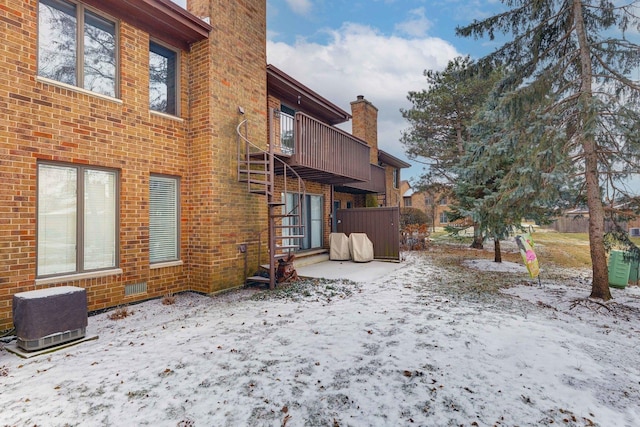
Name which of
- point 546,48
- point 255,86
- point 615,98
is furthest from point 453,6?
point 255,86

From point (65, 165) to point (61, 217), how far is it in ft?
2.80

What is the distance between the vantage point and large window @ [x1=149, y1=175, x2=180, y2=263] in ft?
20.9

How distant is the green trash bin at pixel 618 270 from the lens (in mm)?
8023

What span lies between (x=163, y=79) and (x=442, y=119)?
15.1 meters

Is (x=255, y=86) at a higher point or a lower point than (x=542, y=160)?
higher

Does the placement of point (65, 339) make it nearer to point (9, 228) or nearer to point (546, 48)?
point (9, 228)

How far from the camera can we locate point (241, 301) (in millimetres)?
6273

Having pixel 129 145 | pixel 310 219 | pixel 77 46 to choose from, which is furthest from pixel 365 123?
pixel 77 46

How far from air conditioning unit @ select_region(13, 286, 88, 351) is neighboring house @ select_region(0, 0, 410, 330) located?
3.02ft

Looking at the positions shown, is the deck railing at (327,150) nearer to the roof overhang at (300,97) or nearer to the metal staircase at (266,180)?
the metal staircase at (266,180)

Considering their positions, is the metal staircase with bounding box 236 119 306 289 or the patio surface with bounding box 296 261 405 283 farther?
the patio surface with bounding box 296 261 405 283

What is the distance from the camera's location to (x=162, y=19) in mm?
6262

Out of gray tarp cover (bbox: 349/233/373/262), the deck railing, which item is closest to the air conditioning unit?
the deck railing

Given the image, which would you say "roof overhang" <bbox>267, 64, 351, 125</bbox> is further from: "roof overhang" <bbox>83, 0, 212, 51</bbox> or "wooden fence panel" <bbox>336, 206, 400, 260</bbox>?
"wooden fence panel" <bbox>336, 206, 400, 260</bbox>
